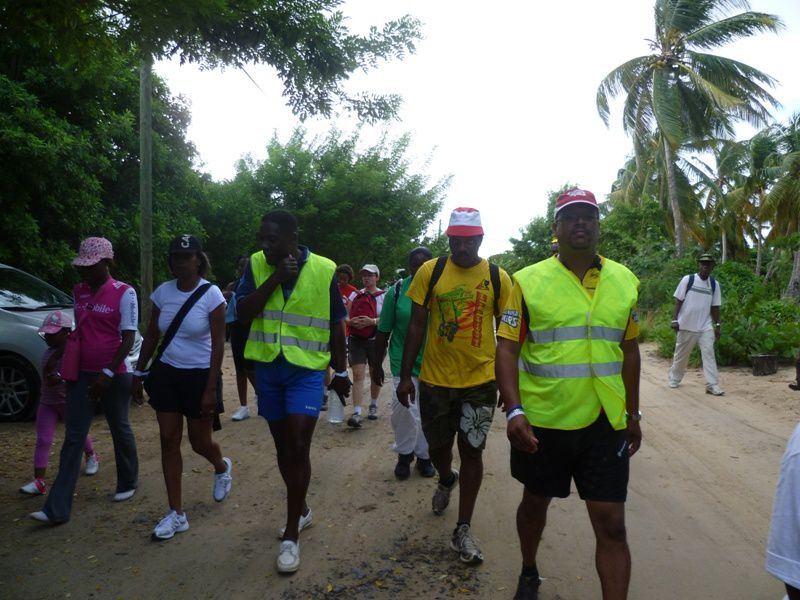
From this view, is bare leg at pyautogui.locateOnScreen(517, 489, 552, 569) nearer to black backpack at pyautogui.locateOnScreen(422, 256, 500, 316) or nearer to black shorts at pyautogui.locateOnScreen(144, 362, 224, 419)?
black backpack at pyautogui.locateOnScreen(422, 256, 500, 316)

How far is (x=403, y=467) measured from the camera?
18.8 feet

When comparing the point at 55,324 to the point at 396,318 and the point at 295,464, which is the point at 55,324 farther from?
the point at 396,318

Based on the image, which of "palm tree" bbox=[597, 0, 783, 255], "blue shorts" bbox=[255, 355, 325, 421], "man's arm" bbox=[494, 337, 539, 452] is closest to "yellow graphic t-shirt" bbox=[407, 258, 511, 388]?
"blue shorts" bbox=[255, 355, 325, 421]

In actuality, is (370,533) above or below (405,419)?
below

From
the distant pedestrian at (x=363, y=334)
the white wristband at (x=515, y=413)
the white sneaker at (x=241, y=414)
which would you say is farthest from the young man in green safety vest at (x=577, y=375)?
the white sneaker at (x=241, y=414)

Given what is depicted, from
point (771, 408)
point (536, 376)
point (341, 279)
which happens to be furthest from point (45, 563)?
point (771, 408)

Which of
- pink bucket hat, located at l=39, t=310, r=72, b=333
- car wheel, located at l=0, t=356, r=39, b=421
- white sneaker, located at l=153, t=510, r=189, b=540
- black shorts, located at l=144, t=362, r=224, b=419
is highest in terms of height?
pink bucket hat, located at l=39, t=310, r=72, b=333

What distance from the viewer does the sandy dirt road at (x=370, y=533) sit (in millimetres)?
3707

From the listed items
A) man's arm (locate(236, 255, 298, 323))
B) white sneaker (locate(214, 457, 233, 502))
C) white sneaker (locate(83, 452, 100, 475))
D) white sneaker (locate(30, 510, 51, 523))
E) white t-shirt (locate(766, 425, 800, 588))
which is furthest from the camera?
white sneaker (locate(83, 452, 100, 475))

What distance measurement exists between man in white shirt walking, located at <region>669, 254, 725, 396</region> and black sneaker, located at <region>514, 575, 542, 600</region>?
22.9 feet

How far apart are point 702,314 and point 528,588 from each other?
Result: 24.3 feet

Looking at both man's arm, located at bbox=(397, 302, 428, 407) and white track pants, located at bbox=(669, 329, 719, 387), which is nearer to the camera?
man's arm, located at bbox=(397, 302, 428, 407)

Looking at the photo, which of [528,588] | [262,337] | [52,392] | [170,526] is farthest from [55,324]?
[528,588]

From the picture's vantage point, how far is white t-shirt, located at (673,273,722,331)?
9.66m
